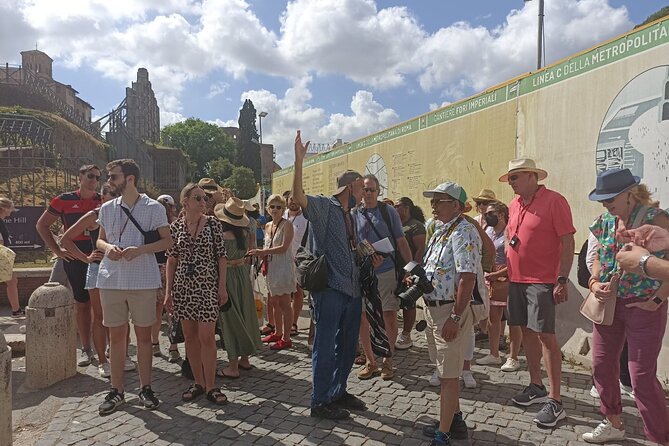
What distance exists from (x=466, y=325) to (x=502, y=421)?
111 centimetres

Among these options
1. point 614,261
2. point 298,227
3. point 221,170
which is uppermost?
point 221,170

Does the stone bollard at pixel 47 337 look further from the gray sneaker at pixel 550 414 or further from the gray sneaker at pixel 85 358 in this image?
the gray sneaker at pixel 550 414

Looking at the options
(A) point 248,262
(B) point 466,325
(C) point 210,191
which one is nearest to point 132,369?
(A) point 248,262

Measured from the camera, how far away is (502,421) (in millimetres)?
3768

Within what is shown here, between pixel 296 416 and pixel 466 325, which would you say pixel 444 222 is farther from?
pixel 296 416

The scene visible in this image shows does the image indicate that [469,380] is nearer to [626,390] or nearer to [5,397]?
[626,390]

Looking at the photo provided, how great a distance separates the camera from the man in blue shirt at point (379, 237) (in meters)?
4.80

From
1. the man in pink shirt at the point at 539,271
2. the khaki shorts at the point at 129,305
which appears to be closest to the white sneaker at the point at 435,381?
the man in pink shirt at the point at 539,271

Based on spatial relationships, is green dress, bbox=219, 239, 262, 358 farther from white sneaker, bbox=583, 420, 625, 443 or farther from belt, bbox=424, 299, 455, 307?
white sneaker, bbox=583, 420, 625, 443

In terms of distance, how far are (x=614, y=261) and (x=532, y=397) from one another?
1.49 meters

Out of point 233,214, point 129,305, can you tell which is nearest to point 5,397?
point 129,305

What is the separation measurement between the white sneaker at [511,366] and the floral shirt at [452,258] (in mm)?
2048

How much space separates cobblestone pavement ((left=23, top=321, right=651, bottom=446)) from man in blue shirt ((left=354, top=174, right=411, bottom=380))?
0.68 ft

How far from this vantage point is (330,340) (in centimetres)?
379
